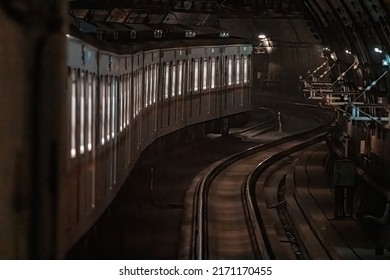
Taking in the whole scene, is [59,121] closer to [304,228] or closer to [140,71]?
[140,71]

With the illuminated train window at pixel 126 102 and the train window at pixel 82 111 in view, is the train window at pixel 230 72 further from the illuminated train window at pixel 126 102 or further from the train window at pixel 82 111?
the train window at pixel 82 111

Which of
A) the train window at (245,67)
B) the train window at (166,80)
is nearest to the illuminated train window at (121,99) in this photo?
the train window at (166,80)

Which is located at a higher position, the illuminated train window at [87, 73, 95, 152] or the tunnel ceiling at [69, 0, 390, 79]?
the tunnel ceiling at [69, 0, 390, 79]

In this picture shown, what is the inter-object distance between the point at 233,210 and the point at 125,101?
239cm

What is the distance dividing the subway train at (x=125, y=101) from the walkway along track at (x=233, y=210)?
2.05 feet

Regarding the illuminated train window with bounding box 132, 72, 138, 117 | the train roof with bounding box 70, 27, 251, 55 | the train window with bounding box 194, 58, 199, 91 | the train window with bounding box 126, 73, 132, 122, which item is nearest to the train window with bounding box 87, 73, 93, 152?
the train roof with bounding box 70, 27, 251, 55

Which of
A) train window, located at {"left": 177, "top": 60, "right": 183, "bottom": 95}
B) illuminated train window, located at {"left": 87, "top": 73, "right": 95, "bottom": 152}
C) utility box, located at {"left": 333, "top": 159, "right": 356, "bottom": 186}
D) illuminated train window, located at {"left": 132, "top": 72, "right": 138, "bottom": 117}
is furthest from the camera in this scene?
train window, located at {"left": 177, "top": 60, "right": 183, "bottom": 95}

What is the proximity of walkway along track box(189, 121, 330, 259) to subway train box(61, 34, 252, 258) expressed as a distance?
626 mm

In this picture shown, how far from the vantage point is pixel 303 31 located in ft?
36.9

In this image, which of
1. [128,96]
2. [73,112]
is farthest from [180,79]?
[73,112]

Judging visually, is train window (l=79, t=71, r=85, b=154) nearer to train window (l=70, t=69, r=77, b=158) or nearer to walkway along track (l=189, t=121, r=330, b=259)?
train window (l=70, t=69, r=77, b=158)

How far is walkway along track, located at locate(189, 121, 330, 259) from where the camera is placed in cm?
448
